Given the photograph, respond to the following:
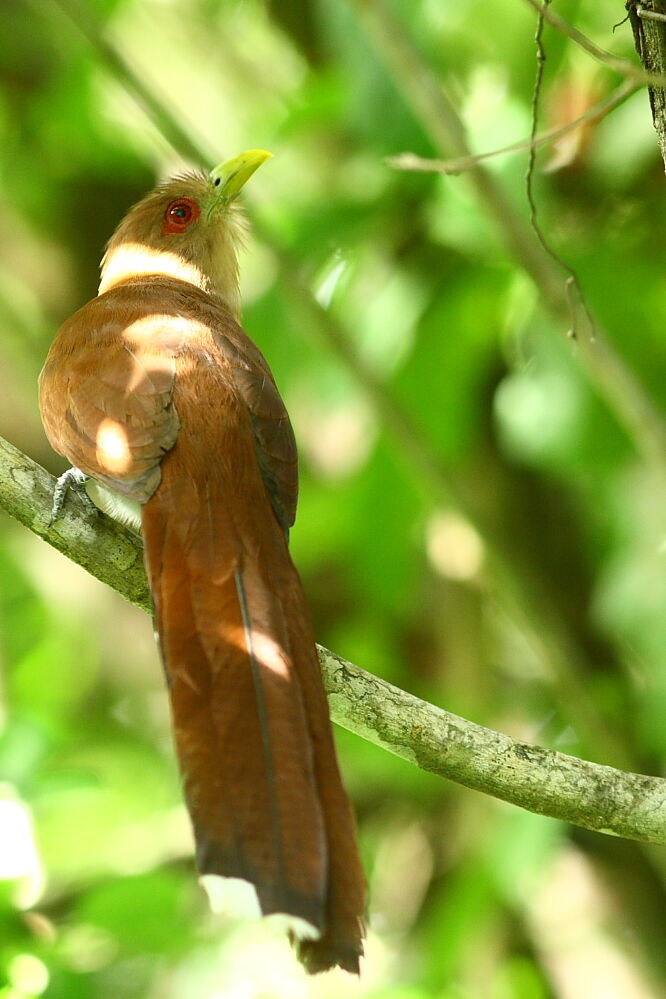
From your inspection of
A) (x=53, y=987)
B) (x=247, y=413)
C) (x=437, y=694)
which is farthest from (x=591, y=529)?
(x=53, y=987)

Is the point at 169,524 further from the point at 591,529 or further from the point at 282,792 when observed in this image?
the point at 591,529

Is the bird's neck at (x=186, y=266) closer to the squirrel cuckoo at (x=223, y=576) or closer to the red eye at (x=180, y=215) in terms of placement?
the red eye at (x=180, y=215)

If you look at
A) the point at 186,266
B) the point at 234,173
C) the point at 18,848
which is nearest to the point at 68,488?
the point at 18,848

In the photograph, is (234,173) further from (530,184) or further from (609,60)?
(609,60)

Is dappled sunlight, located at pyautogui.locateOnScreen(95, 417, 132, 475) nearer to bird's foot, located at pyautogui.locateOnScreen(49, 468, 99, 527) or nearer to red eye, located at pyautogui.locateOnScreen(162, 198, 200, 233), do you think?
bird's foot, located at pyautogui.locateOnScreen(49, 468, 99, 527)

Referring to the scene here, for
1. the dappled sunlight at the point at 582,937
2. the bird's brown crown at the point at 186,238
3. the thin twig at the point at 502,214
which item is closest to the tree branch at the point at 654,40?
the thin twig at the point at 502,214

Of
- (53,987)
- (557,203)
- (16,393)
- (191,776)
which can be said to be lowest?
(53,987)
